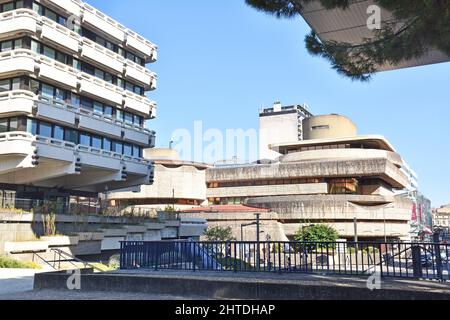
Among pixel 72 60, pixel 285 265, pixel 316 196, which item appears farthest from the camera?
pixel 316 196

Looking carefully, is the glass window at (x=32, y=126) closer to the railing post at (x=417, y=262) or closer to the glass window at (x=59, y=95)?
the glass window at (x=59, y=95)

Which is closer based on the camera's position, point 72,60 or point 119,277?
point 119,277

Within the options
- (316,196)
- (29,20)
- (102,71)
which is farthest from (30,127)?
(316,196)

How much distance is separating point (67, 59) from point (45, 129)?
6.15 metres

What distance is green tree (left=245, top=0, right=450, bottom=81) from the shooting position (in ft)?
31.8

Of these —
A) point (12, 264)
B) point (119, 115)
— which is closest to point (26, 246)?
point (12, 264)

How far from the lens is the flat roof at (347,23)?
495 inches

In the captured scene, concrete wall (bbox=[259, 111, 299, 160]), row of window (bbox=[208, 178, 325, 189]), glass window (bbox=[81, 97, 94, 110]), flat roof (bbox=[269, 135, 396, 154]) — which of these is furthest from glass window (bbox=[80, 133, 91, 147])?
concrete wall (bbox=[259, 111, 299, 160])

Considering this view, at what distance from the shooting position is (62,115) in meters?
33.2

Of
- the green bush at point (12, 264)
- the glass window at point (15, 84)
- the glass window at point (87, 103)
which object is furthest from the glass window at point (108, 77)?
the green bush at point (12, 264)

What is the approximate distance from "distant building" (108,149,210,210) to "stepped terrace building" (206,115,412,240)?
7.50 ft

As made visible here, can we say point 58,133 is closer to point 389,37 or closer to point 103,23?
point 103,23
